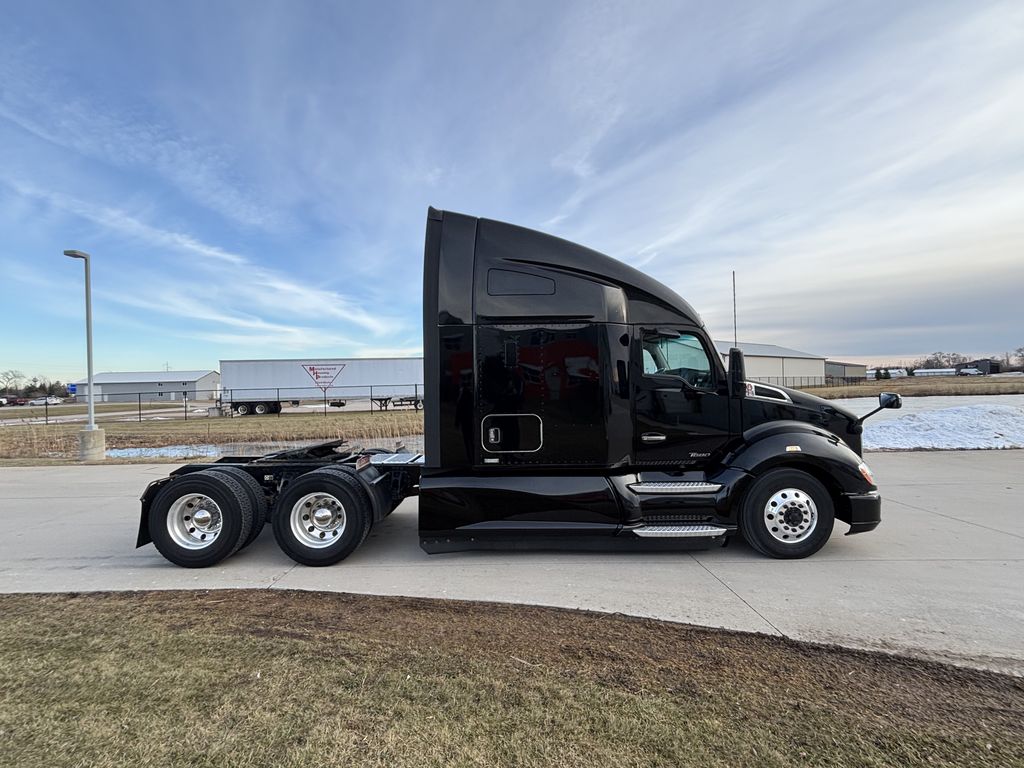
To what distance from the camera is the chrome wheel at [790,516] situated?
500cm

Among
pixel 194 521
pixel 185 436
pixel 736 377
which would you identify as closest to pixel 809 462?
pixel 736 377

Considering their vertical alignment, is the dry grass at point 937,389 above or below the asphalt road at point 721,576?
above

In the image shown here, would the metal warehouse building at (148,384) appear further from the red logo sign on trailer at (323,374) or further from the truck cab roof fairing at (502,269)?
the truck cab roof fairing at (502,269)

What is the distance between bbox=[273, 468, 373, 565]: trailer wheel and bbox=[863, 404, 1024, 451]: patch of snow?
38.8 ft

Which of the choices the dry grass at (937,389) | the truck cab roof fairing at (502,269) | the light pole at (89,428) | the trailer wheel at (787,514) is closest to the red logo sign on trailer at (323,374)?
the light pole at (89,428)

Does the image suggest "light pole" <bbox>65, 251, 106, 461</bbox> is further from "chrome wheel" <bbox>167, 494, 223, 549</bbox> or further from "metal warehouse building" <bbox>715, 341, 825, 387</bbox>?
"metal warehouse building" <bbox>715, 341, 825, 387</bbox>

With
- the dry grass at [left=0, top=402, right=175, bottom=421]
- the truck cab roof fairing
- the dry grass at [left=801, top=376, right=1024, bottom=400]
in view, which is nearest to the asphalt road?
the truck cab roof fairing

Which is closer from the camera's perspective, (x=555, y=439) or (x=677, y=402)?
(x=555, y=439)

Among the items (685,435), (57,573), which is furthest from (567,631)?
(57,573)

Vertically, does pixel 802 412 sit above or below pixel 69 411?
below

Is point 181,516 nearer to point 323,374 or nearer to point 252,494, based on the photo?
point 252,494

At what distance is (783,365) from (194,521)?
9488 cm

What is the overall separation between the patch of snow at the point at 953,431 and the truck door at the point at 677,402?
9.16 meters

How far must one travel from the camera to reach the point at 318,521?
16.7 feet
